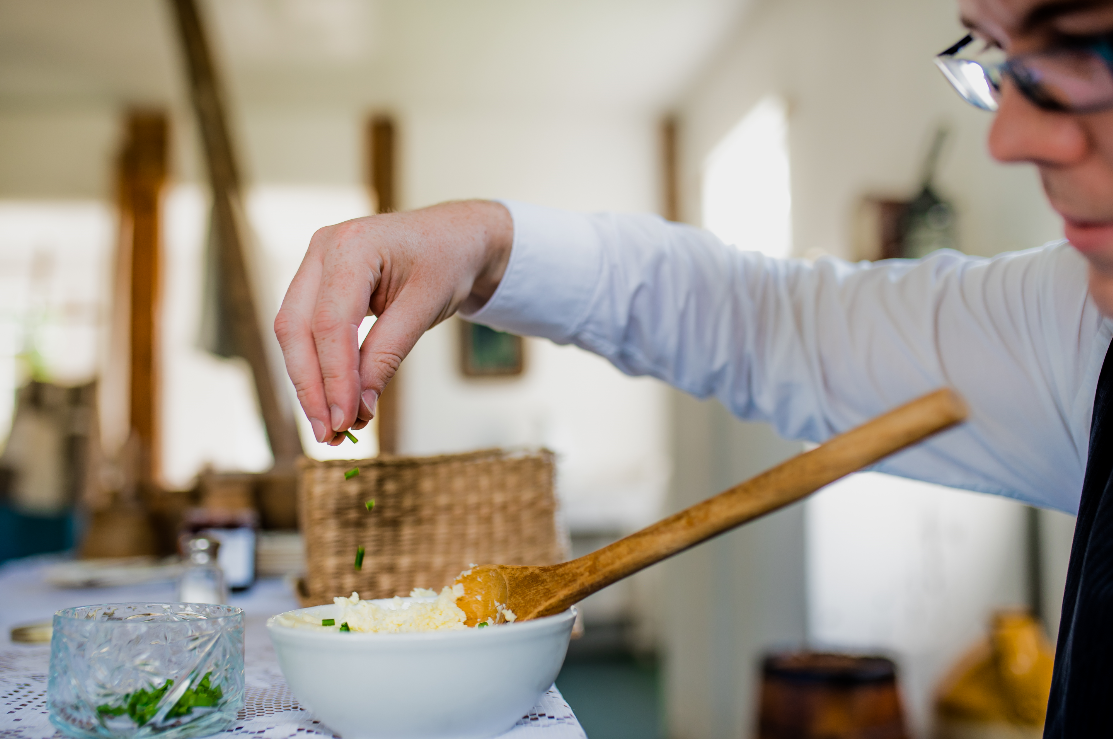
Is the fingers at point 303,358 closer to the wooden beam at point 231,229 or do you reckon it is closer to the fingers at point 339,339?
the fingers at point 339,339

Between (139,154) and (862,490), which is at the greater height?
(139,154)

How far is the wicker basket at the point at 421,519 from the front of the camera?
0.93 m

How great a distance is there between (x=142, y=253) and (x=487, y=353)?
2.34 metres

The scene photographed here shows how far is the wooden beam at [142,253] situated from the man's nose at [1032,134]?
5583 millimetres

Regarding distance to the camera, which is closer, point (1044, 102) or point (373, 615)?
point (1044, 102)

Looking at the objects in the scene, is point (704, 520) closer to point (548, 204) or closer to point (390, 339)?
point (390, 339)

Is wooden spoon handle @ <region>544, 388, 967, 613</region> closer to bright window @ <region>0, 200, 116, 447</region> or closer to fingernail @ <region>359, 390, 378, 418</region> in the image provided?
fingernail @ <region>359, 390, 378, 418</region>

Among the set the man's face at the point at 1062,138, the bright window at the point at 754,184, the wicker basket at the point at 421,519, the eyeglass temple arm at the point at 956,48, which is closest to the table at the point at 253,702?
the wicker basket at the point at 421,519

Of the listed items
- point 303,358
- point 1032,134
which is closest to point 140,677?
point 303,358

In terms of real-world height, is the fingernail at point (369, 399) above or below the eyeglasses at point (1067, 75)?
below

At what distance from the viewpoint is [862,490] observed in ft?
7.54

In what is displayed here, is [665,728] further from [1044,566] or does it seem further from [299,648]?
[299,648]

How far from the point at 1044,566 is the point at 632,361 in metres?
1.78

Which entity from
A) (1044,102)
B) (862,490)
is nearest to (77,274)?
(862,490)
